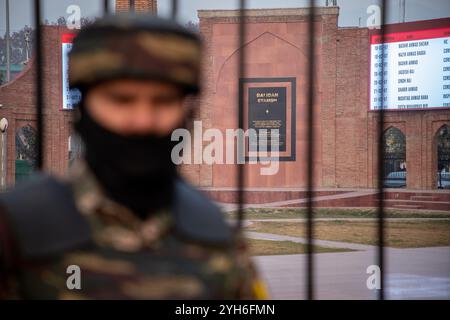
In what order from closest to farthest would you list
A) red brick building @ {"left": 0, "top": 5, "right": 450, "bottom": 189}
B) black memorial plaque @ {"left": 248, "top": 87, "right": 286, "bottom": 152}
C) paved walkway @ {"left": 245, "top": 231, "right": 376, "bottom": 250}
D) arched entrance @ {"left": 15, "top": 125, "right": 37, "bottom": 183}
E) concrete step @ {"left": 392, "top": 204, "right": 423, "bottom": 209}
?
paved walkway @ {"left": 245, "top": 231, "right": 376, "bottom": 250} < concrete step @ {"left": 392, "top": 204, "right": 423, "bottom": 209} < red brick building @ {"left": 0, "top": 5, "right": 450, "bottom": 189} < arched entrance @ {"left": 15, "top": 125, "right": 37, "bottom": 183} < black memorial plaque @ {"left": 248, "top": 87, "right": 286, "bottom": 152}

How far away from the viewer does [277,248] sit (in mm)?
10445

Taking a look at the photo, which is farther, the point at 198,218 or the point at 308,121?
the point at 308,121

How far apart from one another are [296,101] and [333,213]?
5893mm

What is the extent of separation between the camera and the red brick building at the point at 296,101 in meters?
21.4

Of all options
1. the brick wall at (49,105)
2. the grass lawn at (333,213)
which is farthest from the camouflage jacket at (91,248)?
the brick wall at (49,105)

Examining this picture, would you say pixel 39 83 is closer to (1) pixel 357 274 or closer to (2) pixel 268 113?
(1) pixel 357 274

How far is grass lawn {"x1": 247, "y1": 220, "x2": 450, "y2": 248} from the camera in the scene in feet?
38.9

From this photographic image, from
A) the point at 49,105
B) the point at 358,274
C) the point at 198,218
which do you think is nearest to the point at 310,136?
the point at 198,218

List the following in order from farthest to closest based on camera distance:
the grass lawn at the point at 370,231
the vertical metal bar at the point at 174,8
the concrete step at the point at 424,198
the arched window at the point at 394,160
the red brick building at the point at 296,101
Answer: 1. the arched window at the point at 394,160
2. the red brick building at the point at 296,101
3. the concrete step at the point at 424,198
4. the grass lawn at the point at 370,231
5. the vertical metal bar at the point at 174,8

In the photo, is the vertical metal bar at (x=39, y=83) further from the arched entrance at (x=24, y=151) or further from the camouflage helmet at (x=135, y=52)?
the arched entrance at (x=24, y=151)

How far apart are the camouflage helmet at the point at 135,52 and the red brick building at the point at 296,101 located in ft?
65.3

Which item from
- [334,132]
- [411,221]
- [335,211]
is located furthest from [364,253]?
[334,132]

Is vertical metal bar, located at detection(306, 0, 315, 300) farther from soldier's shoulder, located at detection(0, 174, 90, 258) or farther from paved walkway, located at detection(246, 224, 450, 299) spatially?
paved walkway, located at detection(246, 224, 450, 299)

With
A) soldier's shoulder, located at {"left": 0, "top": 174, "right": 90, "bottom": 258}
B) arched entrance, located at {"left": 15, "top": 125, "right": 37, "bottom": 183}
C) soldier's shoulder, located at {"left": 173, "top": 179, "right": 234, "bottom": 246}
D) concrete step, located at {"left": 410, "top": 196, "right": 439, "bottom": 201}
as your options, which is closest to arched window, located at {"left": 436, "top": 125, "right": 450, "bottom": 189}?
concrete step, located at {"left": 410, "top": 196, "right": 439, "bottom": 201}
